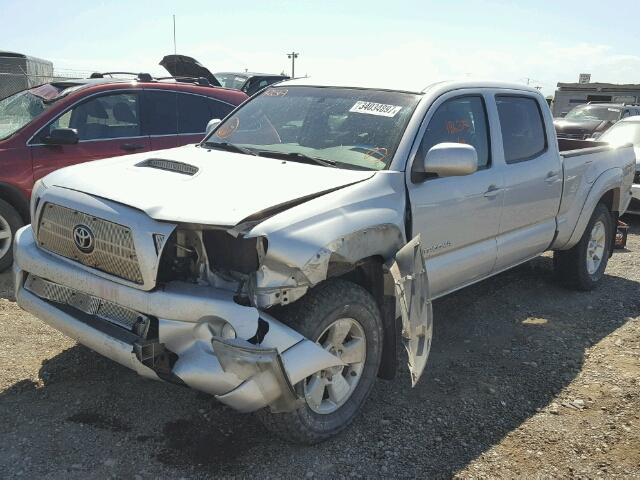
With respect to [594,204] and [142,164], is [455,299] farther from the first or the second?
[142,164]

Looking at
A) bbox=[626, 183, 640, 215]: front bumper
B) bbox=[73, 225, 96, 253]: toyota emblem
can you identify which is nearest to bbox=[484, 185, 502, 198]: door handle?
bbox=[73, 225, 96, 253]: toyota emblem

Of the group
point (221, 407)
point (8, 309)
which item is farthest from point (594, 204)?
point (8, 309)

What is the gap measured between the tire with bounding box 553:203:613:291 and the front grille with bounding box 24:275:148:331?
445 cm

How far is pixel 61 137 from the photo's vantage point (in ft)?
19.1

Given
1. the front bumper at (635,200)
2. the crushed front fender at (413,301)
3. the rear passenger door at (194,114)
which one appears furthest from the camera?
the front bumper at (635,200)

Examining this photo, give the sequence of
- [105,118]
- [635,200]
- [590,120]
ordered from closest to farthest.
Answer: [105,118] → [635,200] → [590,120]

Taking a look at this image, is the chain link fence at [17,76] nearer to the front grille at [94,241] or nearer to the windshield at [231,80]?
the windshield at [231,80]

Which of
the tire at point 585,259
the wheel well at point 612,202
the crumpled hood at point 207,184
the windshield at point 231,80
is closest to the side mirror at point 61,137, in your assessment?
the crumpled hood at point 207,184

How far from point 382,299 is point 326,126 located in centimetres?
126

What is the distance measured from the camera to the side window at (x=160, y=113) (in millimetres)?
6659

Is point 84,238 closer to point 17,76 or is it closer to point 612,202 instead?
point 612,202

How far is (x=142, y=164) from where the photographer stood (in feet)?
12.3

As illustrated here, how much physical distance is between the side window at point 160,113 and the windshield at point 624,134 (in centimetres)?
766

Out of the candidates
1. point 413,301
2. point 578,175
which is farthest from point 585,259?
point 413,301
